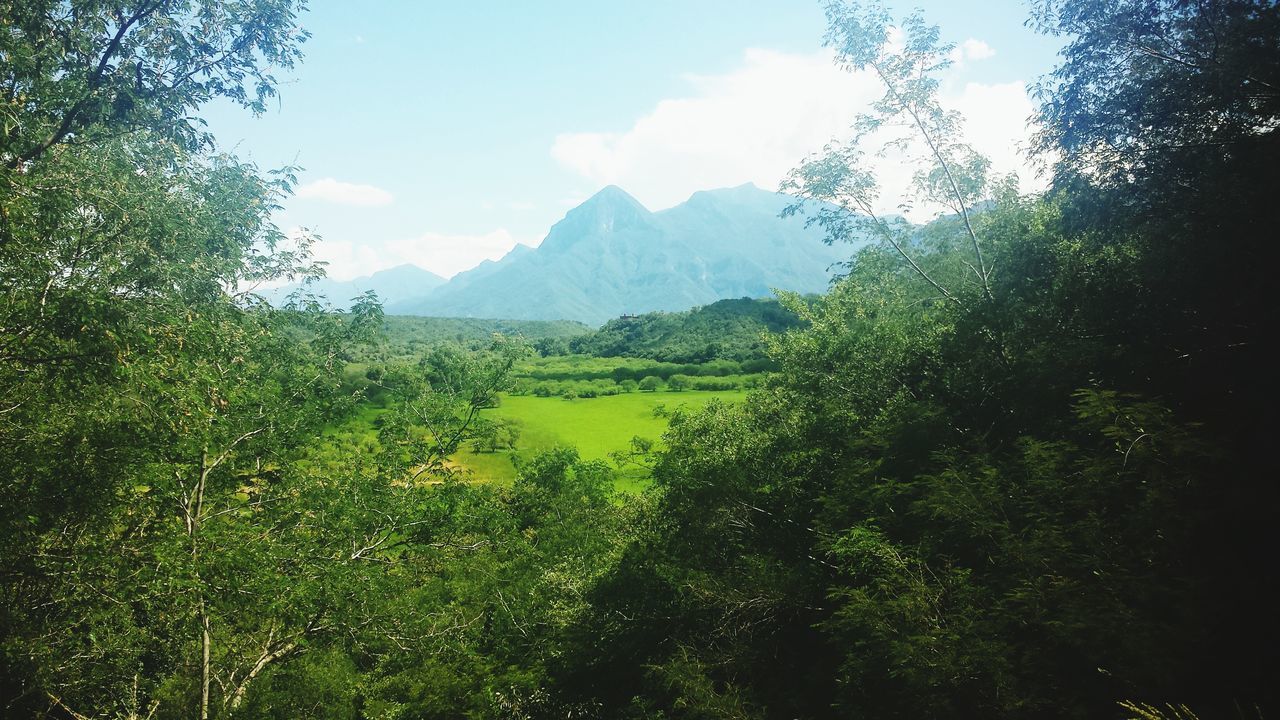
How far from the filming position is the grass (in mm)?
50812

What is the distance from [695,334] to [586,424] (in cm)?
6001

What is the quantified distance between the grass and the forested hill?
70.1 feet

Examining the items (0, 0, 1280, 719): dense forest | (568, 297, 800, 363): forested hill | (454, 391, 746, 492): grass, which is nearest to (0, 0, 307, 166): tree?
(0, 0, 1280, 719): dense forest

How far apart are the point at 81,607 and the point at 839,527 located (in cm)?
1397

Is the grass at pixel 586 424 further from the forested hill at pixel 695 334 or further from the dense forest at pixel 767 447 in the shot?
the dense forest at pixel 767 447

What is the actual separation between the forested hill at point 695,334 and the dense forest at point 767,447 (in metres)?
77.9

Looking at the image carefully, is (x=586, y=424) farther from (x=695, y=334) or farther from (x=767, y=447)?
(x=695, y=334)

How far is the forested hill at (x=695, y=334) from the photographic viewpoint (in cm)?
10344

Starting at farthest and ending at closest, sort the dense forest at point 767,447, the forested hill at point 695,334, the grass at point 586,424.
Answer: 1. the forested hill at point 695,334
2. the grass at point 586,424
3. the dense forest at point 767,447

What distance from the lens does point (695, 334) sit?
403ft

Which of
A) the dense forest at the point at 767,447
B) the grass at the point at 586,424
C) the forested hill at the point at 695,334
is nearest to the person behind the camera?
the dense forest at the point at 767,447

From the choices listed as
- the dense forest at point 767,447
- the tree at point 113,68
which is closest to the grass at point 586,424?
the dense forest at point 767,447

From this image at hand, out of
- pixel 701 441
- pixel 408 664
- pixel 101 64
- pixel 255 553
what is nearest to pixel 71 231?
pixel 101 64

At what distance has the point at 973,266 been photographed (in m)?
15.6
